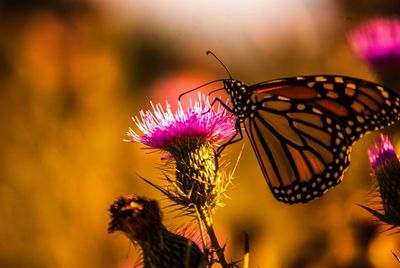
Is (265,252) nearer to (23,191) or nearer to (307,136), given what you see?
(307,136)

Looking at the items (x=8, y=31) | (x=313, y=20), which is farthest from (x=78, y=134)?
(x=313, y=20)

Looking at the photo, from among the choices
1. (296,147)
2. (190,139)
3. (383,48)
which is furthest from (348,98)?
(383,48)

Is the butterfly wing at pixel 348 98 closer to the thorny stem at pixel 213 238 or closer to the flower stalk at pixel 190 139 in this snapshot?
the flower stalk at pixel 190 139

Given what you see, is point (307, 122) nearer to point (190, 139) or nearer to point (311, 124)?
point (311, 124)

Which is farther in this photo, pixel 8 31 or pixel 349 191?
pixel 8 31

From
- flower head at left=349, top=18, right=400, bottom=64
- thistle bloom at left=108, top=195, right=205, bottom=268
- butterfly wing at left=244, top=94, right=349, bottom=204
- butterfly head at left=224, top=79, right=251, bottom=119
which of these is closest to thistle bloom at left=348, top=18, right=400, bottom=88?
flower head at left=349, top=18, right=400, bottom=64

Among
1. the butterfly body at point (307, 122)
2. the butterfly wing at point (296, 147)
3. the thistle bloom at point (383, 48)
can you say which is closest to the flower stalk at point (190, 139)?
the butterfly body at point (307, 122)

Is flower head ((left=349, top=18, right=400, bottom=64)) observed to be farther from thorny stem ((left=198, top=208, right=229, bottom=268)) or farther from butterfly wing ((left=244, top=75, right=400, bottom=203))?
thorny stem ((left=198, top=208, right=229, bottom=268))
